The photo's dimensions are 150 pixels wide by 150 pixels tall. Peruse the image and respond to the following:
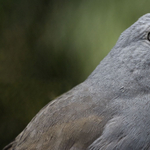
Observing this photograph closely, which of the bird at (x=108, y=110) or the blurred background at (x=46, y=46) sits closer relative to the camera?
the bird at (x=108, y=110)

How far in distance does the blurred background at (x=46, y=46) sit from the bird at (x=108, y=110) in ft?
3.67

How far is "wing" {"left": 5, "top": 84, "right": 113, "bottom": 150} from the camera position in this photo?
1.71 meters

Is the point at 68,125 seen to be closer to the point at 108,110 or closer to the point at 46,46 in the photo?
the point at 108,110

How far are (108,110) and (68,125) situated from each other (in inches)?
10.6

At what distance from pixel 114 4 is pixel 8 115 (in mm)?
1754

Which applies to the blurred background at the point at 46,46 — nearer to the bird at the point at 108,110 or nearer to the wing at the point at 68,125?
the bird at the point at 108,110

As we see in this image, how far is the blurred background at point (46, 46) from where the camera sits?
3.05m

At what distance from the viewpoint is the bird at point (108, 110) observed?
1.69 m

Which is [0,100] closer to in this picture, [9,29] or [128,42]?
[9,29]

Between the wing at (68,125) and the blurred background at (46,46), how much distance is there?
1.25 meters

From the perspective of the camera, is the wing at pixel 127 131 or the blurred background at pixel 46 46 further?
the blurred background at pixel 46 46

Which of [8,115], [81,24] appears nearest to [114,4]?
[81,24]

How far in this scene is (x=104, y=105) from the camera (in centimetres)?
179

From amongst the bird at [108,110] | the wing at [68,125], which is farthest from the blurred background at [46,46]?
the wing at [68,125]
